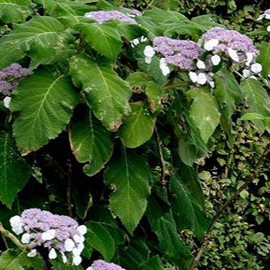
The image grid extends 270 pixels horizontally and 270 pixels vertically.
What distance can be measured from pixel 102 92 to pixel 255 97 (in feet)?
1.29

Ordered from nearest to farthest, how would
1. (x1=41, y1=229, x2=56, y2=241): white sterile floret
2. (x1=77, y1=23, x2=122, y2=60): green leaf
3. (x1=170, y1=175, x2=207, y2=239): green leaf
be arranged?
(x1=41, y1=229, x2=56, y2=241): white sterile floret → (x1=77, y1=23, x2=122, y2=60): green leaf → (x1=170, y1=175, x2=207, y2=239): green leaf

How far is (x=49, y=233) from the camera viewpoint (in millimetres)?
1396

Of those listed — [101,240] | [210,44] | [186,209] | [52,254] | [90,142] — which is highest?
[210,44]

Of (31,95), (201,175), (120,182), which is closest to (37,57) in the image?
(31,95)

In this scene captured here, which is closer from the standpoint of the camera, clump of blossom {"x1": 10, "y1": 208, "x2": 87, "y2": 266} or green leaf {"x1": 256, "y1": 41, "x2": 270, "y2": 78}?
clump of blossom {"x1": 10, "y1": 208, "x2": 87, "y2": 266}

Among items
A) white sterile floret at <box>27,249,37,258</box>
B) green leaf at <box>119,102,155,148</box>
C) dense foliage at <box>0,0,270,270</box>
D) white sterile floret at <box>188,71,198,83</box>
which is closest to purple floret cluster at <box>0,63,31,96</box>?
dense foliage at <box>0,0,270,270</box>

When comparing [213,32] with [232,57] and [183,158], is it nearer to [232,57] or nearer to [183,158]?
[232,57]

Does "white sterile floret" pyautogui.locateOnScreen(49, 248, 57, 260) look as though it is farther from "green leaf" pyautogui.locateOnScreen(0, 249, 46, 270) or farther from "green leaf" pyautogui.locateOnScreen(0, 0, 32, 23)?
"green leaf" pyautogui.locateOnScreen(0, 0, 32, 23)

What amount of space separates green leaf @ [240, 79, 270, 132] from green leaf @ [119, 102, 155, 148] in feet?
0.79

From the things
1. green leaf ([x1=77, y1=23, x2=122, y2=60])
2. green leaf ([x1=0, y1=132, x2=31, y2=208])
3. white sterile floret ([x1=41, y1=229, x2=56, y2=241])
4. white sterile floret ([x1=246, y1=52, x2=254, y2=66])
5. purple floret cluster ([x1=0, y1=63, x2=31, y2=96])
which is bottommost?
green leaf ([x1=0, y1=132, x2=31, y2=208])

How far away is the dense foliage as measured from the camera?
5.70 ft

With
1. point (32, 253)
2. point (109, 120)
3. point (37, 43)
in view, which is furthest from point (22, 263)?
point (37, 43)

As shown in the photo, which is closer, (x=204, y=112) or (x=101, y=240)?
(x=204, y=112)

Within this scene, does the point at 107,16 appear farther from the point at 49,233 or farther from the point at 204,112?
the point at 49,233
